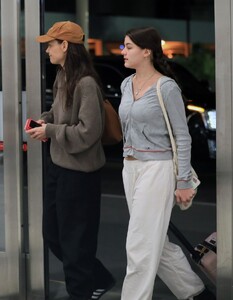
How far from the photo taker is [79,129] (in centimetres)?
477

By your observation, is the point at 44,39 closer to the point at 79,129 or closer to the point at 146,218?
the point at 79,129

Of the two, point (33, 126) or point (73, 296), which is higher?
point (33, 126)

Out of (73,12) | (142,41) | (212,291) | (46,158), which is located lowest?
(212,291)

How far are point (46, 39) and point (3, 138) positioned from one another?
82cm

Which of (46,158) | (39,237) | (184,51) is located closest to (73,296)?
(39,237)

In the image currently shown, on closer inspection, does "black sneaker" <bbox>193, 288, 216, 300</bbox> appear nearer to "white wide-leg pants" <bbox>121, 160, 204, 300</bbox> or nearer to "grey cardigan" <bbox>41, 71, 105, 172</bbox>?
"white wide-leg pants" <bbox>121, 160, 204, 300</bbox>

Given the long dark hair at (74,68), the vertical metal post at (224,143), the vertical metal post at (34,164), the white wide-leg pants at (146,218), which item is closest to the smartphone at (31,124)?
the long dark hair at (74,68)

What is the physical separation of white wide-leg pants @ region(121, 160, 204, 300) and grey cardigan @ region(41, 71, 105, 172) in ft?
0.93

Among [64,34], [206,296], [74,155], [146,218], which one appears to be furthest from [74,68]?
[206,296]

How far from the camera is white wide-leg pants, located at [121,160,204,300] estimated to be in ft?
14.9

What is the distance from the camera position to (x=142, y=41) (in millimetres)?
4562

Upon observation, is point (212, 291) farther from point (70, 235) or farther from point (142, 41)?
point (142, 41)

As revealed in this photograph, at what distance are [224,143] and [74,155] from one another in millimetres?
870

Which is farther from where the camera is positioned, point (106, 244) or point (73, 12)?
point (73, 12)
